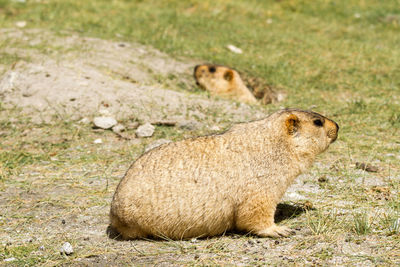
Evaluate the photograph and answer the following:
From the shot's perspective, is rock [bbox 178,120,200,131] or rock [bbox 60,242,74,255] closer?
rock [bbox 60,242,74,255]

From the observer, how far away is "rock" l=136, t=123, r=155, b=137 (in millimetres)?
6026

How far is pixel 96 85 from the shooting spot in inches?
271

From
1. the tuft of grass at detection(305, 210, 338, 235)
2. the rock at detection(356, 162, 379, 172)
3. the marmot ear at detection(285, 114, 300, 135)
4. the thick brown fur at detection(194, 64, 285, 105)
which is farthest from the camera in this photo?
the thick brown fur at detection(194, 64, 285, 105)

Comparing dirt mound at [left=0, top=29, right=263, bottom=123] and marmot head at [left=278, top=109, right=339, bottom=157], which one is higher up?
marmot head at [left=278, top=109, right=339, bottom=157]

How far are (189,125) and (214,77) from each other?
251 cm

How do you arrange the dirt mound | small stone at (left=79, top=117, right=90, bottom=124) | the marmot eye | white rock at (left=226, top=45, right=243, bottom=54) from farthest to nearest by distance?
white rock at (left=226, top=45, right=243, bottom=54), the dirt mound, small stone at (left=79, top=117, right=90, bottom=124), the marmot eye

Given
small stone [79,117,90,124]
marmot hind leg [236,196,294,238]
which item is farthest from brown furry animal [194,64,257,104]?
marmot hind leg [236,196,294,238]

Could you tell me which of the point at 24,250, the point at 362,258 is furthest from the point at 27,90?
the point at 362,258

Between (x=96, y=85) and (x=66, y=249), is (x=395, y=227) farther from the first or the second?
(x=96, y=85)

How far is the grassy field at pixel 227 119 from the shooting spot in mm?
3426

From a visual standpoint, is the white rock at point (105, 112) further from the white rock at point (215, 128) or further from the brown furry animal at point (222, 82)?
the brown furry animal at point (222, 82)

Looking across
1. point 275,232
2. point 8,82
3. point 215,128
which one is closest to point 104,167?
point 215,128

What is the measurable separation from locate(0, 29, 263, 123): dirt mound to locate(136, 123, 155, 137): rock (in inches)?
11.7

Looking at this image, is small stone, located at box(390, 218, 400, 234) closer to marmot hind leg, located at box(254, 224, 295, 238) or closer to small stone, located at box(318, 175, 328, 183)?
A: marmot hind leg, located at box(254, 224, 295, 238)
